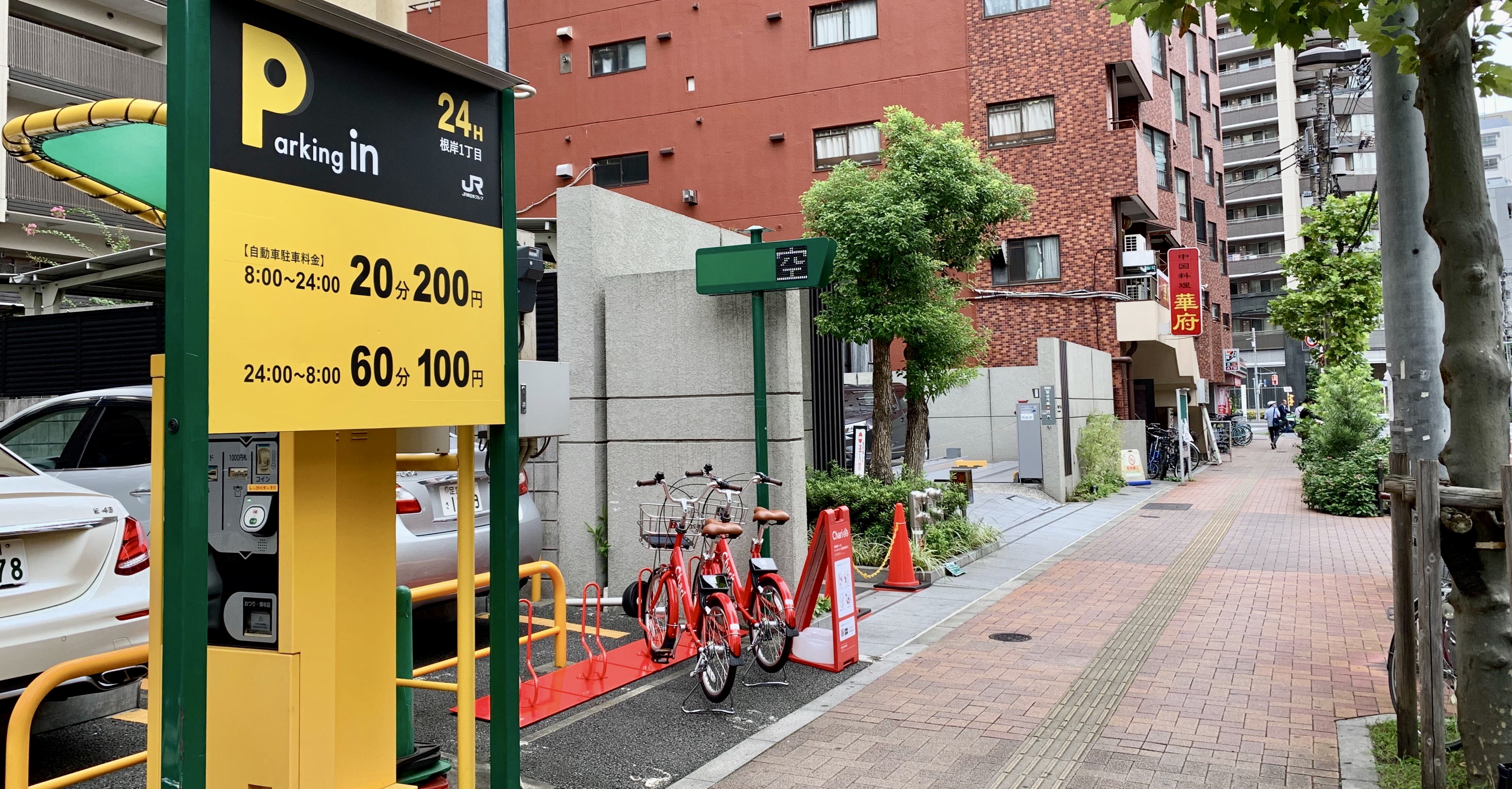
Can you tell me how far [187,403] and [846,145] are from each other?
24742 millimetres

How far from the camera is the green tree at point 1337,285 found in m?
24.2

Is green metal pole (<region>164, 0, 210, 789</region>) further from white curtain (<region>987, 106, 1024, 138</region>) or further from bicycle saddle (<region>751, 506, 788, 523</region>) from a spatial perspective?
white curtain (<region>987, 106, 1024, 138</region>)

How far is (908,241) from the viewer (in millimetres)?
11484

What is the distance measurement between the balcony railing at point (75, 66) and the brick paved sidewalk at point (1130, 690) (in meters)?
17.8

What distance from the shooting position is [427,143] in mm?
3072

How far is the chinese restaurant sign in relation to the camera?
2598 centimetres

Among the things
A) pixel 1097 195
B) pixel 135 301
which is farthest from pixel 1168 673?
pixel 1097 195

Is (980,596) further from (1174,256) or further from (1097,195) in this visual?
(1174,256)

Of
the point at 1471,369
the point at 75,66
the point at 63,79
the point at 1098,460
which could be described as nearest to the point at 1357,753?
the point at 1471,369

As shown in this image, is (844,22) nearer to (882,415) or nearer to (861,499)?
(882,415)

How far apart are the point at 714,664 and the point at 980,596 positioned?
4.27 meters

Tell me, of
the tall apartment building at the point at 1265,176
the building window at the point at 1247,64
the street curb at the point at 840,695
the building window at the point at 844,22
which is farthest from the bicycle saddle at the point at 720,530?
the building window at the point at 1247,64

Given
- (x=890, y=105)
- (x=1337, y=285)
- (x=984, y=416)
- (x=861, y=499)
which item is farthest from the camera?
(x=1337, y=285)

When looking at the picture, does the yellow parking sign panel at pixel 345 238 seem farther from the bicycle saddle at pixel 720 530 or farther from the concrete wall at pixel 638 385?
the concrete wall at pixel 638 385
